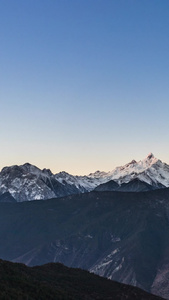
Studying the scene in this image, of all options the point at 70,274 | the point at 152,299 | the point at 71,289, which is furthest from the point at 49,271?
the point at 152,299

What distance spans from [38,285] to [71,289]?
2621 cm

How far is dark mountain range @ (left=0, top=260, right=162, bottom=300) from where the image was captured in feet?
433

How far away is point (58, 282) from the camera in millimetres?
175250

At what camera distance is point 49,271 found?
7682 inches

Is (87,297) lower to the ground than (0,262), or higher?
lower

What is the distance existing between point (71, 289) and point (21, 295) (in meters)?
45.9

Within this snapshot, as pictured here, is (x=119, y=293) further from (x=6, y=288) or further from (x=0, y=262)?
(x=6, y=288)

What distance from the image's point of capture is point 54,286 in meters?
159

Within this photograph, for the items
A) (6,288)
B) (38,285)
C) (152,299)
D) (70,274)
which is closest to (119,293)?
(152,299)

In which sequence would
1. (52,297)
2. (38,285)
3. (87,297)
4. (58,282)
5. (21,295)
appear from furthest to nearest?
(58,282)
(87,297)
(38,285)
(52,297)
(21,295)

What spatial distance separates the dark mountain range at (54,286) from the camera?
132 meters

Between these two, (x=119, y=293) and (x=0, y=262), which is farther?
(x=119, y=293)

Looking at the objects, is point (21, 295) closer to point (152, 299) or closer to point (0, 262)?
point (0, 262)

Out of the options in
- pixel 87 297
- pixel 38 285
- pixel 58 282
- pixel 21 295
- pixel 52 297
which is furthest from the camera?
pixel 58 282
